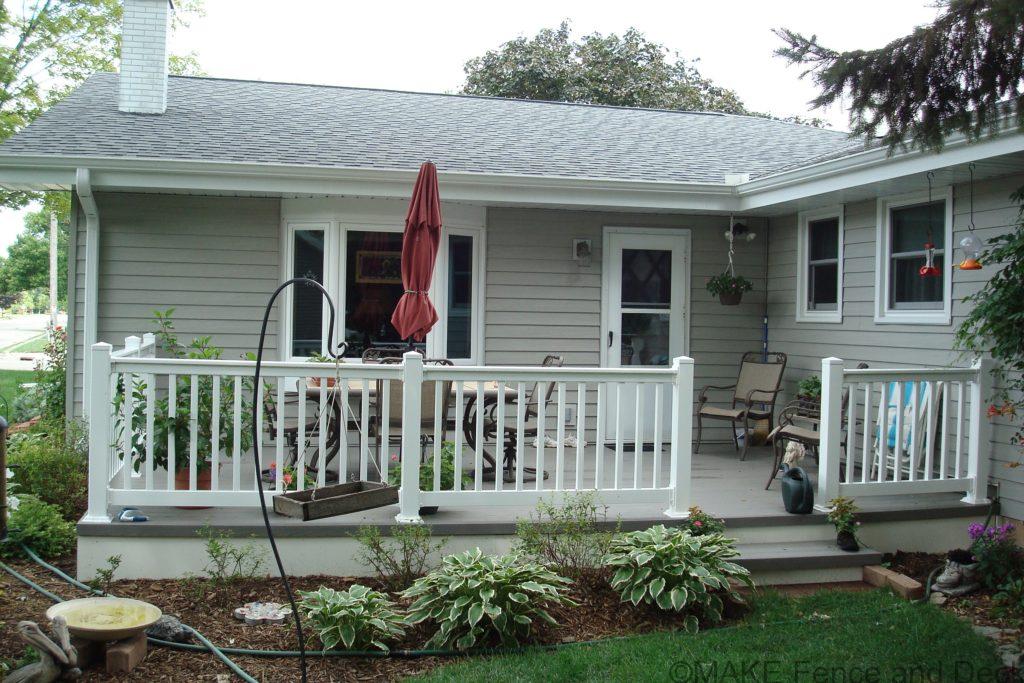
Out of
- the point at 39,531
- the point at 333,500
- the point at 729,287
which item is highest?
the point at 729,287

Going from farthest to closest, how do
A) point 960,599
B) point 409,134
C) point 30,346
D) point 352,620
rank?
point 30,346 → point 409,134 → point 960,599 → point 352,620

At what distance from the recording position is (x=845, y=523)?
511cm

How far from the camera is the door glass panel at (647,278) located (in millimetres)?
7988

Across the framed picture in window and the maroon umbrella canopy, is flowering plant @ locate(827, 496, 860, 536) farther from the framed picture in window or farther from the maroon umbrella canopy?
the framed picture in window

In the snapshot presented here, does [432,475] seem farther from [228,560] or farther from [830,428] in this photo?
[830,428]

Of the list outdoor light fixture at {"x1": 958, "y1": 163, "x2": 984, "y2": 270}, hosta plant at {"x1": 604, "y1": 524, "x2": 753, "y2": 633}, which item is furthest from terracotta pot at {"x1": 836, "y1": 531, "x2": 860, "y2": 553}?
outdoor light fixture at {"x1": 958, "y1": 163, "x2": 984, "y2": 270}

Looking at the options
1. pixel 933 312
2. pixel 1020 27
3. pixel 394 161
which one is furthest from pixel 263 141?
pixel 1020 27

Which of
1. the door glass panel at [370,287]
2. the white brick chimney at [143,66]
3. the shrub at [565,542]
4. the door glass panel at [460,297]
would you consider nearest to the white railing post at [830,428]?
the shrub at [565,542]

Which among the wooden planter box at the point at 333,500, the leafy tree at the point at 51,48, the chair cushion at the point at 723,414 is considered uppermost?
the leafy tree at the point at 51,48

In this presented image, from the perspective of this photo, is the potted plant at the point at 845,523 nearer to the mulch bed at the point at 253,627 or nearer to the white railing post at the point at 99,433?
the mulch bed at the point at 253,627

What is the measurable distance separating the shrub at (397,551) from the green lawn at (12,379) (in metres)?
12.9

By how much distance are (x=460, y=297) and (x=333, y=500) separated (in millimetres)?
4099

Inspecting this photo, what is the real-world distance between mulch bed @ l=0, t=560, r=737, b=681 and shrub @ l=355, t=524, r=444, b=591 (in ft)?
0.51

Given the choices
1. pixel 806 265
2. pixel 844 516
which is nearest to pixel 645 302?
pixel 806 265
